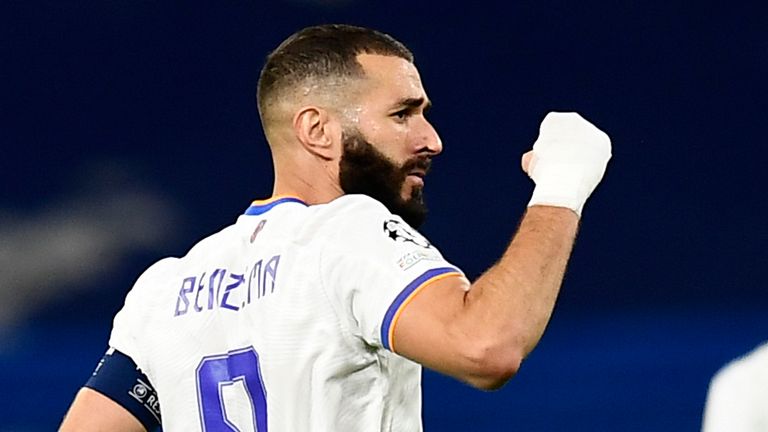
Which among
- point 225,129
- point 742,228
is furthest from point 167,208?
point 742,228

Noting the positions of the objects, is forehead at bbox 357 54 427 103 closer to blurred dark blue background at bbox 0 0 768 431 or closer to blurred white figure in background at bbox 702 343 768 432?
blurred white figure in background at bbox 702 343 768 432

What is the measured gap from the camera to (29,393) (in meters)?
3.09

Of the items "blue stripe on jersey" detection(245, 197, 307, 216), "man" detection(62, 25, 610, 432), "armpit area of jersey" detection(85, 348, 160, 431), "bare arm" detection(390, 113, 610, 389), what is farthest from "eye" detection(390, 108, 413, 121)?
"armpit area of jersey" detection(85, 348, 160, 431)

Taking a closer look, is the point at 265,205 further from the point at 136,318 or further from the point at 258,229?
the point at 136,318

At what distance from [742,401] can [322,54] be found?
0.86 metres

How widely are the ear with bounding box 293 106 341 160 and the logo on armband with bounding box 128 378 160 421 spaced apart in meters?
0.33

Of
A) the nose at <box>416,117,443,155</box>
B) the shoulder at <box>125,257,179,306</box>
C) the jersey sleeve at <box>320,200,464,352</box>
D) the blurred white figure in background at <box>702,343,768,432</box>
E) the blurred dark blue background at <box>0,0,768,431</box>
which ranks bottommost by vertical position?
the blurred white figure in background at <box>702,343,768,432</box>

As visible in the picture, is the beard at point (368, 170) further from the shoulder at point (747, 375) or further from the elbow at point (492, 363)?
the shoulder at point (747, 375)

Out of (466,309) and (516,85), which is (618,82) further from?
(466,309)

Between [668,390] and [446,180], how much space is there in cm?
63

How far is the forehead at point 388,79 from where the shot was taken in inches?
67.6

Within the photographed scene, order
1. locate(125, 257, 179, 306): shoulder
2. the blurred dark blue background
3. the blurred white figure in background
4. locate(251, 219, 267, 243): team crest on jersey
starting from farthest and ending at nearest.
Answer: the blurred dark blue background
locate(125, 257, 179, 306): shoulder
locate(251, 219, 267, 243): team crest on jersey
the blurred white figure in background

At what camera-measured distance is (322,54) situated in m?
1.75

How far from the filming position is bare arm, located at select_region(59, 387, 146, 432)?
174 centimetres
